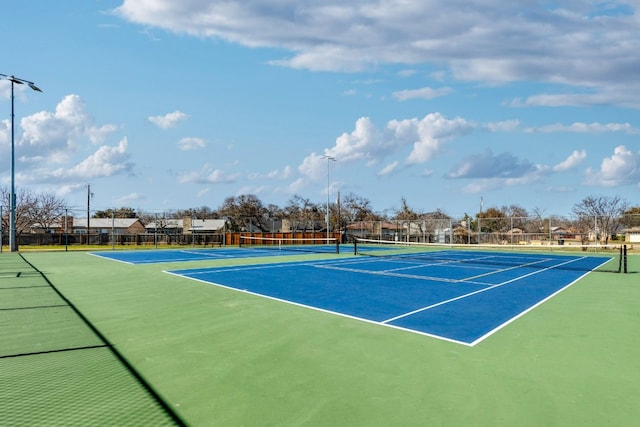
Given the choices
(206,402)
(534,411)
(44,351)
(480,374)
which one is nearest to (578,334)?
(480,374)

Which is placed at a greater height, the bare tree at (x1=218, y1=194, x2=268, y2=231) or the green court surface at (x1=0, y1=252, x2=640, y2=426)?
the bare tree at (x1=218, y1=194, x2=268, y2=231)

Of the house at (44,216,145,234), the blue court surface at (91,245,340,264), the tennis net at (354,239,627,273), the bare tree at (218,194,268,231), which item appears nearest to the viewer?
the tennis net at (354,239,627,273)

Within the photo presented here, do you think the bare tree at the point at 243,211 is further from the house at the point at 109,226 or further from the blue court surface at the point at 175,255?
the blue court surface at the point at 175,255

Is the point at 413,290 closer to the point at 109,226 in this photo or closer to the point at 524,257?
the point at 524,257

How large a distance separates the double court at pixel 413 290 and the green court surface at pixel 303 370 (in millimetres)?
547

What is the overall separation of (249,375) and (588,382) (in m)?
3.73

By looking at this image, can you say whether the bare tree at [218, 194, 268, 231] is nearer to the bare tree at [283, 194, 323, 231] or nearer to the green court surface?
the bare tree at [283, 194, 323, 231]

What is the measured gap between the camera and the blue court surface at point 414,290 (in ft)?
26.6

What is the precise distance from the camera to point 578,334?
722cm

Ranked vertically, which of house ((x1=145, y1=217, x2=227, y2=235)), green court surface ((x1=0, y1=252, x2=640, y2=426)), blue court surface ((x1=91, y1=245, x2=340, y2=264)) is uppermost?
house ((x1=145, y1=217, x2=227, y2=235))

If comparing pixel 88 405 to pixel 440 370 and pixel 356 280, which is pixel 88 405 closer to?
pixel 440 370

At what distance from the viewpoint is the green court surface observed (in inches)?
164

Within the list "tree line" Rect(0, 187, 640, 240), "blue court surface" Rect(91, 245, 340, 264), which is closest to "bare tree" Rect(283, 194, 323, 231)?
"tree line" Rect(0, 187, 640, 240)

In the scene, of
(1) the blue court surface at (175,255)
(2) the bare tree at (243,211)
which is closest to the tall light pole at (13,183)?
(1) the blue court surface at (175,255)
